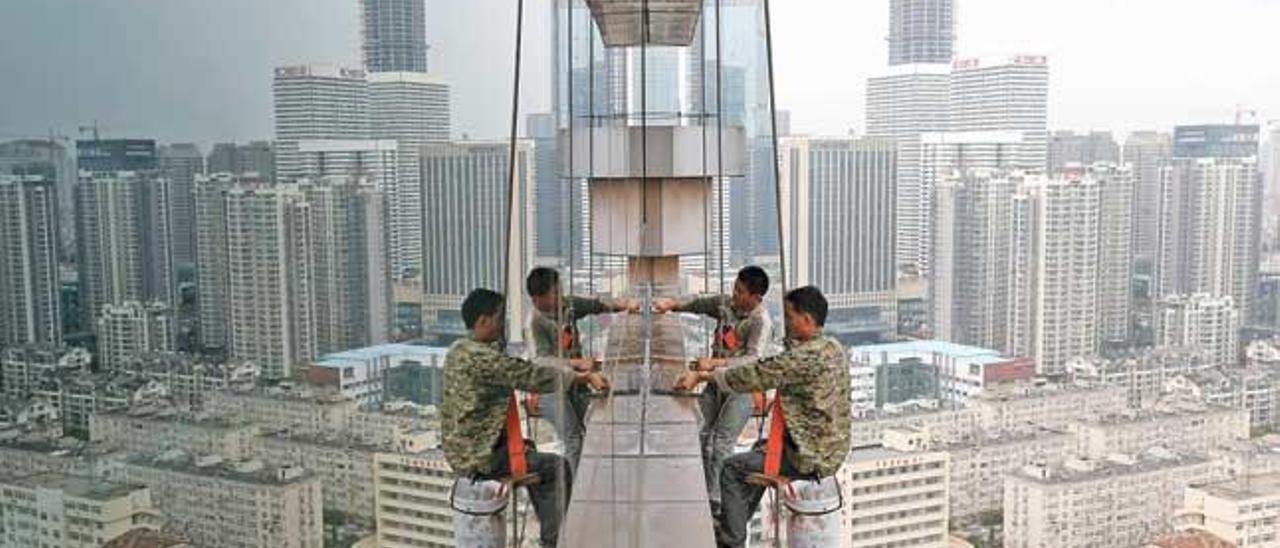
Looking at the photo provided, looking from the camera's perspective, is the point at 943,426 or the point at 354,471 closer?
the point at 354,471

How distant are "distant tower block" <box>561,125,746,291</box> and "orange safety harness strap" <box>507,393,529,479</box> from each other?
194 centimetres

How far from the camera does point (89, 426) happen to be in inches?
123

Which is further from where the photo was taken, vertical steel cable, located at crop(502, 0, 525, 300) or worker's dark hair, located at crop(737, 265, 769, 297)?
worker's dark hair, located at crop(737, 265, 769, 297)

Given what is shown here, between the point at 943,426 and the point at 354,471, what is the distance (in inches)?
147

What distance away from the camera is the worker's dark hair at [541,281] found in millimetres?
1729

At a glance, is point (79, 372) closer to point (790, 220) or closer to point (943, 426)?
point (790, 220)

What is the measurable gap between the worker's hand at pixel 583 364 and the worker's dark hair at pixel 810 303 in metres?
0.36

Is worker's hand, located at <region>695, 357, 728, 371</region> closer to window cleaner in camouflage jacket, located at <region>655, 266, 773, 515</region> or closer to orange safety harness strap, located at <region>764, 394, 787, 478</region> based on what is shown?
window cleaner in camouflage jacket, located at <region>655, 266, 773, 515</region>

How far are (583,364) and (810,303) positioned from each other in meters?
0.42

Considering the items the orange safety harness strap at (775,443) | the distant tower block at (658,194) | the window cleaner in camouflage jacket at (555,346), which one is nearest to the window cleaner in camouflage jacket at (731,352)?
the orange safety harness strap at (775,443)

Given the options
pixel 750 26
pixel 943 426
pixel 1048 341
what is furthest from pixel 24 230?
Result: pixel 1048 341

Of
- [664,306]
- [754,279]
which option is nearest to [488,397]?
[754,279]

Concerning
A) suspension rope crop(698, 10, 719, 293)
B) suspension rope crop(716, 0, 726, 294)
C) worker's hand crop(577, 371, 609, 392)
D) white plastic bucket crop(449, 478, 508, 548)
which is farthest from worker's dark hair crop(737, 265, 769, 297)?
suspension rope crop(698, 10, 719, 293)

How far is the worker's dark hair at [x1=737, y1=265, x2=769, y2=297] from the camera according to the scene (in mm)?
2125
